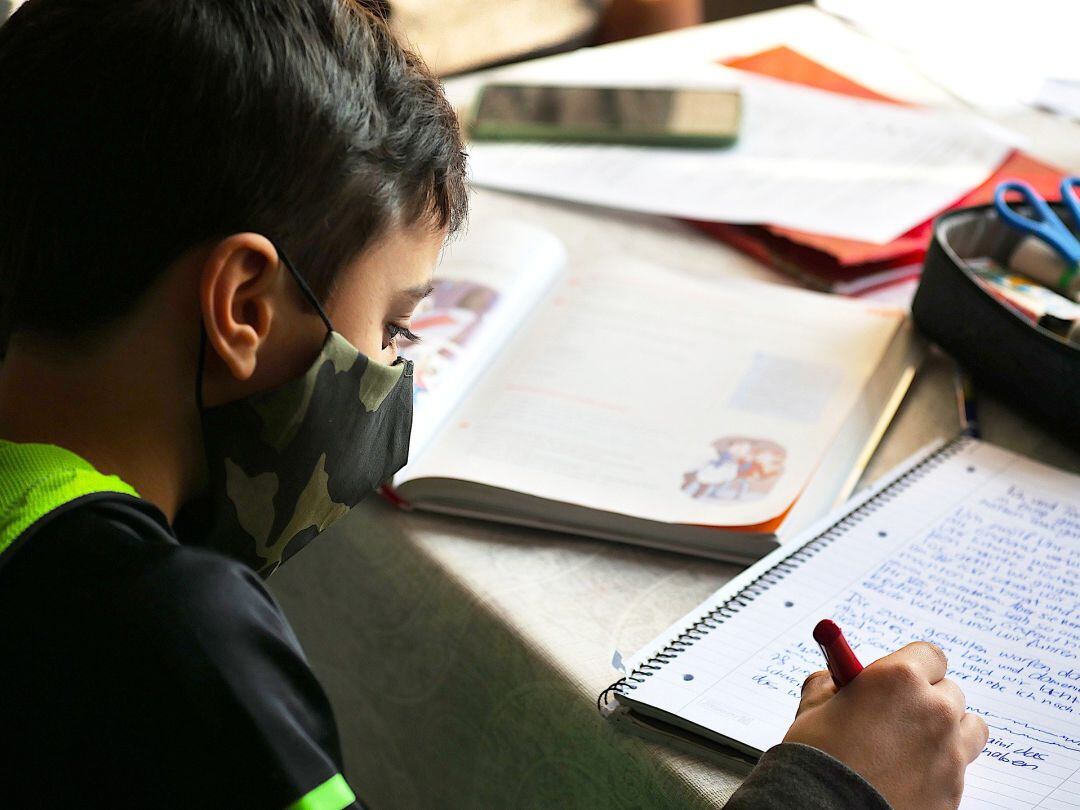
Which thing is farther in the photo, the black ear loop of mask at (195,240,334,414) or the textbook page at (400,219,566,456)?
the textbook page at (400,219,566,456)

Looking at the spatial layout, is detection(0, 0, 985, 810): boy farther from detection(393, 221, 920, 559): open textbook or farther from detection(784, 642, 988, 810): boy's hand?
detection(393, 221, 920, 559): open textbook

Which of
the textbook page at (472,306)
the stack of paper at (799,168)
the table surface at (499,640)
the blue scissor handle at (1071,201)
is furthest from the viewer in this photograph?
the stack of paper at (799,168)

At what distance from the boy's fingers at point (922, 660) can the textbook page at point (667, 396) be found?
149 mm

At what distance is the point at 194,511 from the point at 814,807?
1.15 ft

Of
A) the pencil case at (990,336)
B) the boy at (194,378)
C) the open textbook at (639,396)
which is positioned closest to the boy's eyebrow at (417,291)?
the boy at (194,378)

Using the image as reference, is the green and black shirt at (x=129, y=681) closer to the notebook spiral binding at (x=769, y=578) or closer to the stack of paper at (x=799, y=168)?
the notebook spiral binding at (x=769, y=578)

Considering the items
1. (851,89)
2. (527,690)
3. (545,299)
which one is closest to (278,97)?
(527,690)

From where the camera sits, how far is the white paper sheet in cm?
111

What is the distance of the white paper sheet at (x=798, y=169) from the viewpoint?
1.11 m

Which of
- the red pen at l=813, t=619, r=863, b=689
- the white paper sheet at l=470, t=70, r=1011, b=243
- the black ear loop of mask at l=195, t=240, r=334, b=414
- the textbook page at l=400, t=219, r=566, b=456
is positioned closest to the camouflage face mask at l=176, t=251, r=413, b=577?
the black ear loop of mask at l=195, t=240, r=334, b=414

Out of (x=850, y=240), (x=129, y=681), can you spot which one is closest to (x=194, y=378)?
(x=129, y=681)

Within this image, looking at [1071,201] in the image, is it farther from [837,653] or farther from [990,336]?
[837,653]

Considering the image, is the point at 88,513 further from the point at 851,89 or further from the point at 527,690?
the point at 851,89

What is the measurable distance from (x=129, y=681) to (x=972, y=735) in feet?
1.25
